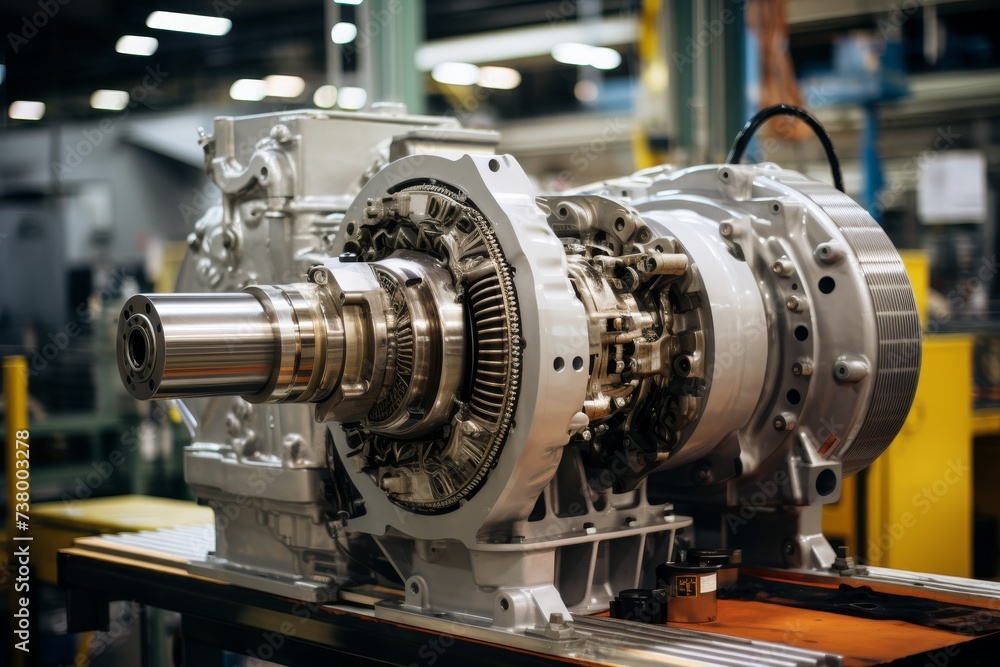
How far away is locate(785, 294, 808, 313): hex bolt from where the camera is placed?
72.7 inches

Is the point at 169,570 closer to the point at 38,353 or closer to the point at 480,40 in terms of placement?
the point at 38,353

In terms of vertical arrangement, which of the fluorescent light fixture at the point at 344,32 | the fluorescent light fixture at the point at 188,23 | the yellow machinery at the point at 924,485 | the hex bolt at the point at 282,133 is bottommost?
the yellow machinery at the point at 924,485

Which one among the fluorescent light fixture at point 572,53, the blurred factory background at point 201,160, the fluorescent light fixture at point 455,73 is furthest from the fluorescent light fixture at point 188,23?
the fluorescent light fixture at point 572,53

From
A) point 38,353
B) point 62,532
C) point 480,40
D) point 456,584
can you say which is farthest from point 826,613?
point 480,40

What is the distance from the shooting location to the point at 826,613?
174 centimetres

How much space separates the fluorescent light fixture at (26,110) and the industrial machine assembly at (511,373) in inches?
84.9

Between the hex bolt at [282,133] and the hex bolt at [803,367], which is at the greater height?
the hex bolt at [282,133]

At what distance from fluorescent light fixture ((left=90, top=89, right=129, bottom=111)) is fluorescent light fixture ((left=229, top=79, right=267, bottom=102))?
39cm

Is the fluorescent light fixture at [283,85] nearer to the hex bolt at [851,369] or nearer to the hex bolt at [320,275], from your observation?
the hex bolt at [320,275]

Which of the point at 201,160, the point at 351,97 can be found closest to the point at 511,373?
the point at 351,97

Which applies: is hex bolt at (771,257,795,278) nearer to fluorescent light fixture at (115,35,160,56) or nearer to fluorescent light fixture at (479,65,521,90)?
fluorescent light fixture at (115,35,160,56)

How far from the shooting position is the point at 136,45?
4055 mm

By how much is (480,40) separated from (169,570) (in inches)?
216

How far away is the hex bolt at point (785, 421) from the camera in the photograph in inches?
73.2
